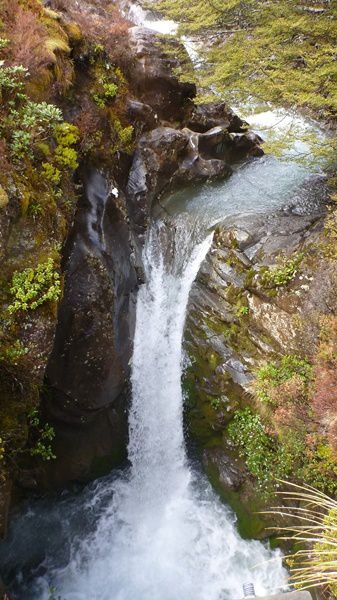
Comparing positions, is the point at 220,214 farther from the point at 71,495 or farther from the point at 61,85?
the point at 71,495

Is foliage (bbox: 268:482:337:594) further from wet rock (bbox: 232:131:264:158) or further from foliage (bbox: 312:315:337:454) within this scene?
wet rock (bbox: 232:131:264:158)

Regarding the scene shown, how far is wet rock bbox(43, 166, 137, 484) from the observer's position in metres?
7.83

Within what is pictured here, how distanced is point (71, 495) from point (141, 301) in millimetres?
5044

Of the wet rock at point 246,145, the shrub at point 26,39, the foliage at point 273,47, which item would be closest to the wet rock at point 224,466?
the foliage at point 273,47

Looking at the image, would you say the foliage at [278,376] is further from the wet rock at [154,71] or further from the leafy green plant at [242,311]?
the wet rock at [154,71]

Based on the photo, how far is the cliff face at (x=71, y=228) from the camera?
21.1 feet

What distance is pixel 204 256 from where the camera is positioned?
10469 mm

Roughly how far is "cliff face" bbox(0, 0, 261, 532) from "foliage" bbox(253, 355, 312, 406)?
3.14 meters

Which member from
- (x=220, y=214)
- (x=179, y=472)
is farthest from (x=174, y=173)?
(x=179, y=472)

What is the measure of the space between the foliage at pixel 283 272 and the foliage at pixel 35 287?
4.80m

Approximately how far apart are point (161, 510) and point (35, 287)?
21.1 ft

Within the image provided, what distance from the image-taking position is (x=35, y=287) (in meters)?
6.40

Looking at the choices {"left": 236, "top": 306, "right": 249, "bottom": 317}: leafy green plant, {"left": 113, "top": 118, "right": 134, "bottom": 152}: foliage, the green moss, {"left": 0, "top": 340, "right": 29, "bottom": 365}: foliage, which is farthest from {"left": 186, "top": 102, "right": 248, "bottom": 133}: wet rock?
the green moss

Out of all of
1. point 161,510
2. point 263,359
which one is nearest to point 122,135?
point 263,359
